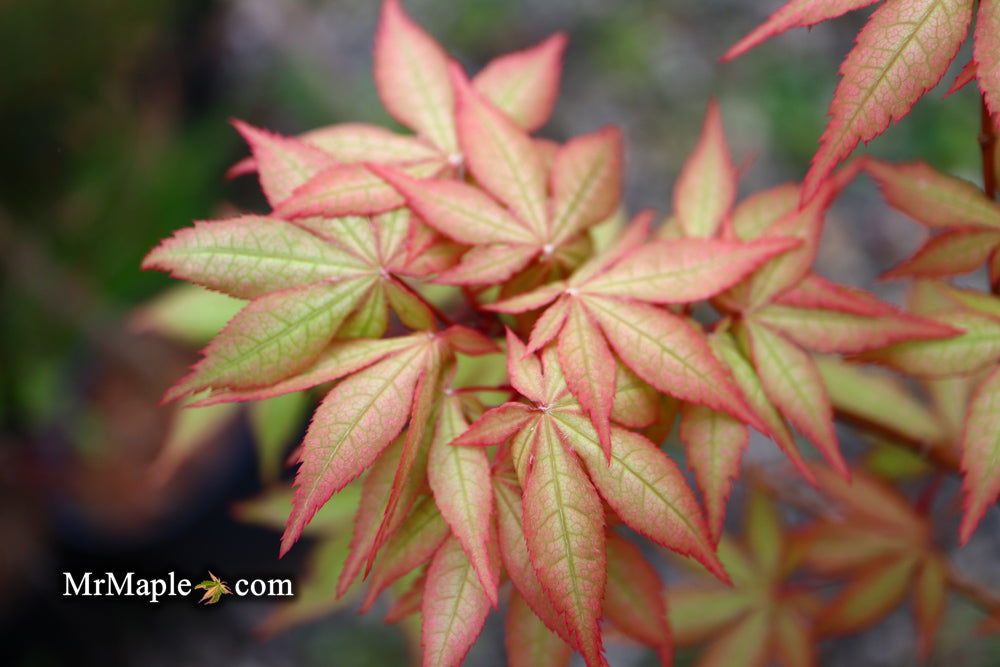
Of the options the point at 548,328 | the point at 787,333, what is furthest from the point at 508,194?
the point at 787,333

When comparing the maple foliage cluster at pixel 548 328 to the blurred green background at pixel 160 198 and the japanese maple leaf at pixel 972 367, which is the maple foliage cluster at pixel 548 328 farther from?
the blurred green background at pixel 160 198

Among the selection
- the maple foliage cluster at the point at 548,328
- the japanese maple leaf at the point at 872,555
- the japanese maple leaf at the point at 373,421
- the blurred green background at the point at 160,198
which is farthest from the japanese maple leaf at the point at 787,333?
the blurred green background at the point at 160,198

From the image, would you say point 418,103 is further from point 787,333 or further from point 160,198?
point 160,198

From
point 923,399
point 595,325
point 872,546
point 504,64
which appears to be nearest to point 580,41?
point 923,399

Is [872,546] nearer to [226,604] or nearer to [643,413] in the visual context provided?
[643,413]

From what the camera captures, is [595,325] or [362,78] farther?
[362,78]

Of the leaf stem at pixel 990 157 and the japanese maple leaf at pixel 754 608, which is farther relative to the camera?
the japanese maple leaf at pixel 754 608

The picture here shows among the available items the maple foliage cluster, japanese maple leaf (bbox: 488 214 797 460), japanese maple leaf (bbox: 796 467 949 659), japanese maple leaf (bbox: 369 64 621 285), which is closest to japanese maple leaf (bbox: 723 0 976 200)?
the maple foliage cluster
